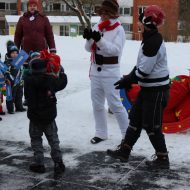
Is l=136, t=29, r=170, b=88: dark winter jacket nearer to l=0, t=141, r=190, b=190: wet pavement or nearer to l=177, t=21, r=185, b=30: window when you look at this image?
l=0, t=141, r=190, b=190: wet pavement

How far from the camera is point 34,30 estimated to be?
7.52 meters

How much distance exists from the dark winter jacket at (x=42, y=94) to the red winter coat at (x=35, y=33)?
3.06 metres

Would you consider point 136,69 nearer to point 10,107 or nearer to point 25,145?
point 25,145

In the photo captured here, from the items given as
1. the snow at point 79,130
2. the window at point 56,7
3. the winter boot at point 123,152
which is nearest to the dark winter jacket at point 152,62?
the winter boot at point 123,152

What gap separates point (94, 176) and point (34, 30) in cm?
359

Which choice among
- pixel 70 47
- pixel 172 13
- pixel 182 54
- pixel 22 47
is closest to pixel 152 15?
pixel 22 47

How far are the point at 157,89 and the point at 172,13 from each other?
152 feet

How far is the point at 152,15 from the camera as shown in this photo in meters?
4.71

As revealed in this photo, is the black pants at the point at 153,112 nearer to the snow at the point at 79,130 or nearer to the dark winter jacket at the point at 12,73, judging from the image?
the snow at the point at 79,130

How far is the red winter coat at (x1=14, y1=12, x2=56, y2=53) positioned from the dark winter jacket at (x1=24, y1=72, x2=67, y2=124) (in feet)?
10.1

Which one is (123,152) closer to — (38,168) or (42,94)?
(38,168)

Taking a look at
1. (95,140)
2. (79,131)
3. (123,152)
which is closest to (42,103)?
(123,152)

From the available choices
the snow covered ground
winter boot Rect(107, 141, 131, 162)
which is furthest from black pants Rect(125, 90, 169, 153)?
the snow covered ground

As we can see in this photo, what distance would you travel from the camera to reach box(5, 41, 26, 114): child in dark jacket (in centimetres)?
755
